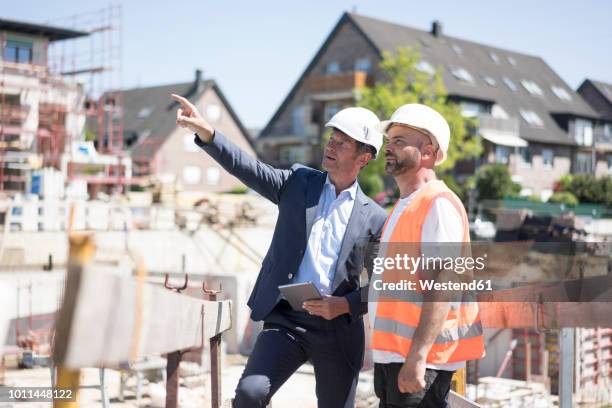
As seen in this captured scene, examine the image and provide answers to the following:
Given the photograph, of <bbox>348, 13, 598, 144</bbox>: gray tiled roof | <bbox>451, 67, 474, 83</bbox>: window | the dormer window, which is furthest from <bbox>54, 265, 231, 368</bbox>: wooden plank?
the dormer window

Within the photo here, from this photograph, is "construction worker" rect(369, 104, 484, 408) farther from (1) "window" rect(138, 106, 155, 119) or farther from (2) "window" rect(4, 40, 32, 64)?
(1) "window" rect(138, 106, 155, 119)

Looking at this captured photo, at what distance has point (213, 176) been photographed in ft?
184

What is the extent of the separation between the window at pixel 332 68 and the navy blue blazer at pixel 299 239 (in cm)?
4598

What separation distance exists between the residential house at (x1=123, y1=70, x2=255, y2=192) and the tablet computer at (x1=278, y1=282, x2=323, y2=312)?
48111 mm

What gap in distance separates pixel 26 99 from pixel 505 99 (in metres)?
31.3

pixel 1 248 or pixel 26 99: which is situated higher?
pixel 26 99

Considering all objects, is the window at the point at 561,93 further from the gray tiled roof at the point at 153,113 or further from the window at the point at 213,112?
the window at the point at 213,112

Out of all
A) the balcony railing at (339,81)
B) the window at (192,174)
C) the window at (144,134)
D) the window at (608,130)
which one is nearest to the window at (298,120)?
the balcony railing at (339,81)

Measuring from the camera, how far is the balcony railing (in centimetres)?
4550

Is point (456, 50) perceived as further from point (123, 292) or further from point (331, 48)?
point (123, 292)

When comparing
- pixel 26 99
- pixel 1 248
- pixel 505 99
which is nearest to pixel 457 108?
pixel 505 99

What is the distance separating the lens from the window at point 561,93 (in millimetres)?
58000

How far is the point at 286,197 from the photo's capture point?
4.27 metres

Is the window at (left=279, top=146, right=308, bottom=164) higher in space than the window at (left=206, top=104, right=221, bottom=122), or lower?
lower
